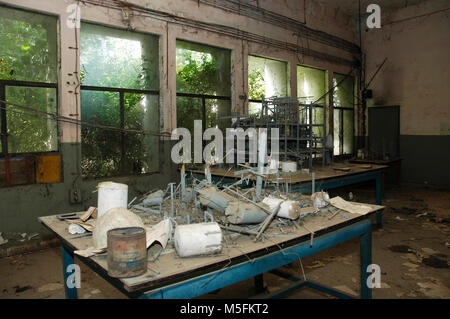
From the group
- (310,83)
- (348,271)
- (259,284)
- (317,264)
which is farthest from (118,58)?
(310,83)

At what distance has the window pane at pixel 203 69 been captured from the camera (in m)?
5.92

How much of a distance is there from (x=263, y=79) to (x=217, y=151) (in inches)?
83.6

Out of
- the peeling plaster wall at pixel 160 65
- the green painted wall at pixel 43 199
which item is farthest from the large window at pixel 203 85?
the green painted wall at pixel 43 199

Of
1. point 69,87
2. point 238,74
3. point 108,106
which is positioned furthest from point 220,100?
point 69,87

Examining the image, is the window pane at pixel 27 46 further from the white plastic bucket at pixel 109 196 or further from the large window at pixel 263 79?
the large window at pixel 263 79

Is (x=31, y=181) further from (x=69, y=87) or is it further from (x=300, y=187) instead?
(x=300, y=187)

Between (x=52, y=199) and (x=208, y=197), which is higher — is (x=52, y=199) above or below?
below

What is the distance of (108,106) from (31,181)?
58.7 inches

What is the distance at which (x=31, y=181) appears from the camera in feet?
14.0

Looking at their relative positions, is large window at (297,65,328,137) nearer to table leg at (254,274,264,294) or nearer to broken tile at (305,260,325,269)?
broken tile at (305,260,325,269)

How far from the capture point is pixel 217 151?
642 cm

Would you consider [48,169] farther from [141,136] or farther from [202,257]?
[202,257]

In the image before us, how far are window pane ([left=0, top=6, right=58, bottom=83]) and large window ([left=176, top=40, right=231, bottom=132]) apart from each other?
2.02 m

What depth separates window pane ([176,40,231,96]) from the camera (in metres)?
5.92
